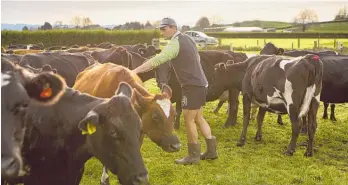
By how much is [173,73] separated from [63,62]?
269cm

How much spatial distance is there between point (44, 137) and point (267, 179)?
3599mm

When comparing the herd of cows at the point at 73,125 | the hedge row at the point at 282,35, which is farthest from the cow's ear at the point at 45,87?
the hedge row at the point at 282,35

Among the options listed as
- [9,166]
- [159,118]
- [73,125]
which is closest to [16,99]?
[9,166]

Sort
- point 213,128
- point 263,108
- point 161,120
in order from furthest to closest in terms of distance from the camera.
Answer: point 213,128, point 263,108, point 161,120

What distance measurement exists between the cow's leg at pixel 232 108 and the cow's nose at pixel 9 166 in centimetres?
724

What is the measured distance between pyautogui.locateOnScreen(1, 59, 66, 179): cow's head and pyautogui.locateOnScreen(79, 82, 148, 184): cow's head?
0.42m

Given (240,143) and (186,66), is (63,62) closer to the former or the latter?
(186,66)

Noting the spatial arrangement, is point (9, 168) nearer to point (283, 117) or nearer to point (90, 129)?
point (90, 129)

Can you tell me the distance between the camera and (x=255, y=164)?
6.80 meters

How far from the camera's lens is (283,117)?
10.5m

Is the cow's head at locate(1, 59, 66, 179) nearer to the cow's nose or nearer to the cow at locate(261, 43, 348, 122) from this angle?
the cow's nose

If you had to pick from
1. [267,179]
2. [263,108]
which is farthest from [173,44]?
[263,108]

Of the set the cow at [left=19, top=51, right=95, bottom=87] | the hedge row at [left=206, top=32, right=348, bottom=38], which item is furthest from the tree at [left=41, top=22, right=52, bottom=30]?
the cow at [left=19, top=51, right=95, bottom=87]

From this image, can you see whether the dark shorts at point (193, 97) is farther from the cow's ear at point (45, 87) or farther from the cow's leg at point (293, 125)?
the cow's ear at point (45, 87)
